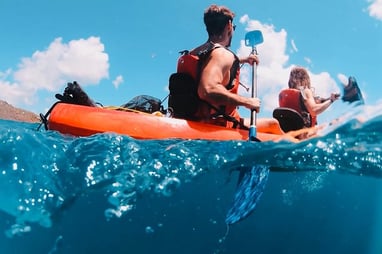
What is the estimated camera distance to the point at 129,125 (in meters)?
4.34

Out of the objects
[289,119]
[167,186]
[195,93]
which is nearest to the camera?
[195,93]

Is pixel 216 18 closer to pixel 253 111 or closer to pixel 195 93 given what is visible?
pixel 195 93

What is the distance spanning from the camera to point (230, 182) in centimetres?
715

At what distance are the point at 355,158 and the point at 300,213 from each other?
15.6ft

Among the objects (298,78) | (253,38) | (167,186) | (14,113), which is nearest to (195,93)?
(253,38)

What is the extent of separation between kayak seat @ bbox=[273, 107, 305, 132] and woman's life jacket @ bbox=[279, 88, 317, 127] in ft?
1.72

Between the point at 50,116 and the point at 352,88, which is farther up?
the point at 352,88

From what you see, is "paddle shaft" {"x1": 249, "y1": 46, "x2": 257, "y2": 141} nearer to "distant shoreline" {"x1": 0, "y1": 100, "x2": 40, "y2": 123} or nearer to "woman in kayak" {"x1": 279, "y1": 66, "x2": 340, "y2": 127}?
"woman in kayak" {"x1": 279, "y1": 66, "x2": 340, "y2": 127}

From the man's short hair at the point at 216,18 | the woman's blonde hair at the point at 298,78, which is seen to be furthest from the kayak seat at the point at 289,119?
the man's short hair at the point at 216,18

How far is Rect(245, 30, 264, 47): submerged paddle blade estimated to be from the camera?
19.6 feet

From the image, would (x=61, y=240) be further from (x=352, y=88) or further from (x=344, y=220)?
(x=344, y=220)

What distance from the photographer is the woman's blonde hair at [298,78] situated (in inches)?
252

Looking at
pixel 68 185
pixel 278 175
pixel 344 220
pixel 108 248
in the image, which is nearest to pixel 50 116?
pixel 68 185

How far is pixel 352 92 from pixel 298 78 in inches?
79.6
